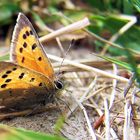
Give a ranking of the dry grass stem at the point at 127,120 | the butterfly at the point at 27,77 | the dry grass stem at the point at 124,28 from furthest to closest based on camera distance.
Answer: the dry grass stem at the point at 124,28, the butterfly at the point at 27,77, the dry grass stem at the point at 127,120

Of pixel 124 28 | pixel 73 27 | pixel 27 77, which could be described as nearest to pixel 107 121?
pixel 27 77

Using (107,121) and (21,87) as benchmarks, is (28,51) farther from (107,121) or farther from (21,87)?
(107,121)

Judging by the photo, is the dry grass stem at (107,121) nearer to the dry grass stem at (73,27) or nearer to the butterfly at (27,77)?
the butterfly at (27,77)

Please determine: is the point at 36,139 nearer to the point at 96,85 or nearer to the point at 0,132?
the point at 0,132

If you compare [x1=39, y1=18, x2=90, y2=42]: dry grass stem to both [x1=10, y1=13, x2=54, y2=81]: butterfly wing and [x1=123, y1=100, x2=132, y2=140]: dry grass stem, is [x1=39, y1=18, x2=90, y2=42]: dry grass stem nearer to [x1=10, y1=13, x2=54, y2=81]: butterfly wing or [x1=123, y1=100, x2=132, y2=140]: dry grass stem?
[x1=10, y1=13, x2=54, y2=81]: butterfly wing

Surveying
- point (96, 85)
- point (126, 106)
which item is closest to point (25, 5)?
point (96, 85)

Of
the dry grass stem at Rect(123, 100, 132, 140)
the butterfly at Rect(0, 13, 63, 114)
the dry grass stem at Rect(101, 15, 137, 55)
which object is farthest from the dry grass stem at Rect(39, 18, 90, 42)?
the dry grass stem at Rect(123, 100, 132, 140)

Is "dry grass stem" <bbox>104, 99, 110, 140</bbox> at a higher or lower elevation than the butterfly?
lower

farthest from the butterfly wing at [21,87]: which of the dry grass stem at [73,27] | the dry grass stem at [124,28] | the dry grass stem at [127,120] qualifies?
the dry grass stem at [124,28]
